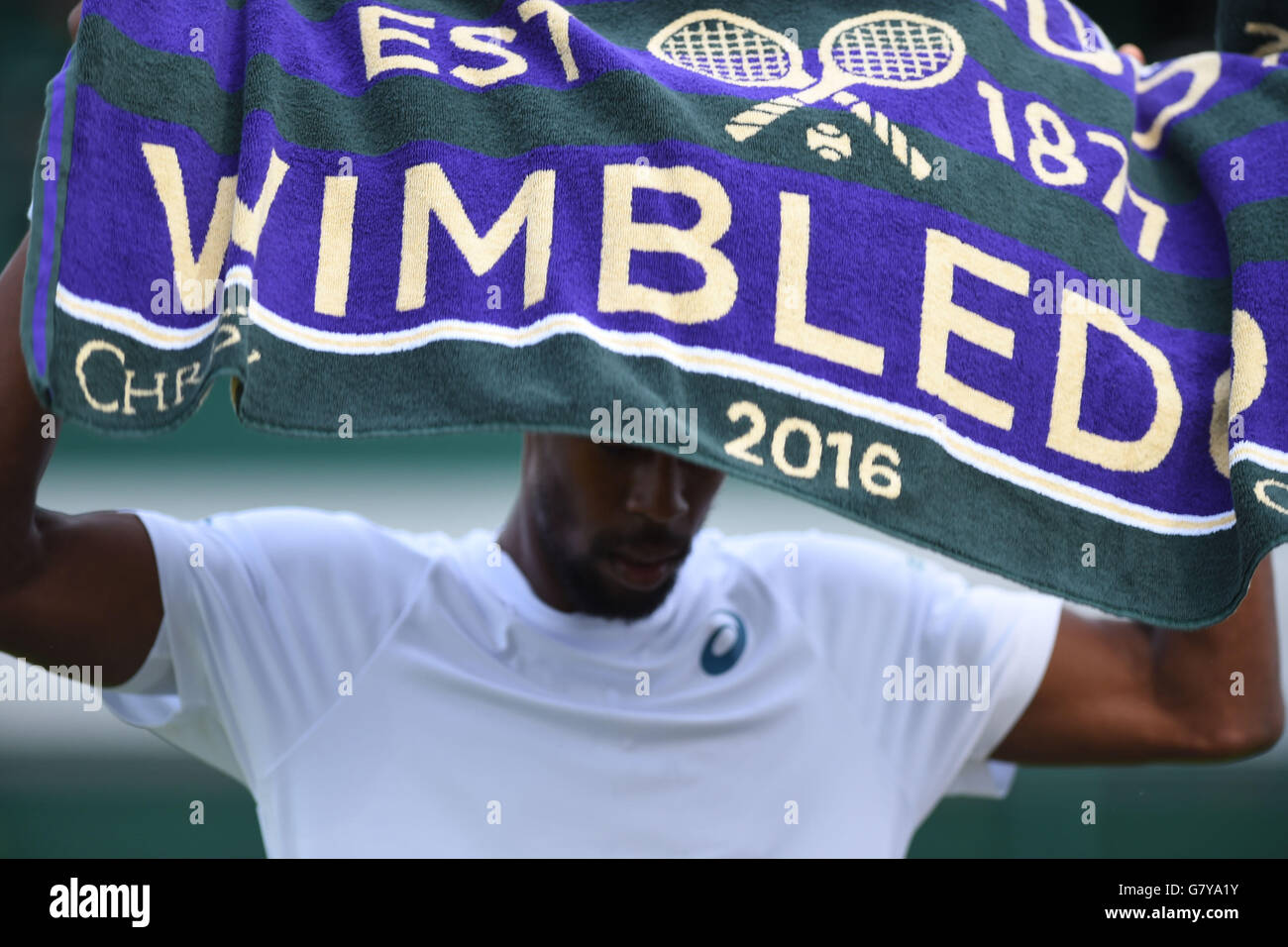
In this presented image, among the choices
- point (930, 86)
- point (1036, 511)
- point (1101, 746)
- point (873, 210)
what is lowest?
point (1101, 746)

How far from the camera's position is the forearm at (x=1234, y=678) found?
1346 millimetres

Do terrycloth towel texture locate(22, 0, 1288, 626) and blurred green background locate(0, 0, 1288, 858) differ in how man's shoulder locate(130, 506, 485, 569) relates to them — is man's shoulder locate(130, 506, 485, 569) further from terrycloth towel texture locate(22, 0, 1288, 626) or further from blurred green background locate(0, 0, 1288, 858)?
blurred green background locate(0, 0, 1288, 858)

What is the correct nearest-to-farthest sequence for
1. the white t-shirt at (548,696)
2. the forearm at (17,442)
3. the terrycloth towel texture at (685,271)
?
the terrycloth towel texture at (685,271)
the forearm at (17,442)
the white t-shirt at (548,696)

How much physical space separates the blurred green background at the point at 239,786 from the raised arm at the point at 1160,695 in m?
1.19

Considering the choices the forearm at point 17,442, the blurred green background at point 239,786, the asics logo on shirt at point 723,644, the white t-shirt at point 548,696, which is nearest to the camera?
the forearm at point 17,442

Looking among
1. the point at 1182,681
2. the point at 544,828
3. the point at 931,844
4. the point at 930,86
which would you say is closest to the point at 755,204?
the point at 930,86

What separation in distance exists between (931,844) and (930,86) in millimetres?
1741

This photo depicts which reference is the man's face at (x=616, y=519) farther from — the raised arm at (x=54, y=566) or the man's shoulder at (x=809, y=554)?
the raised arm at (x=54, y=566)

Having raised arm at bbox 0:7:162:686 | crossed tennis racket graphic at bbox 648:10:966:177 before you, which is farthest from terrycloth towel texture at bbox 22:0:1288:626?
raised arm at bbox 0:7:162:686

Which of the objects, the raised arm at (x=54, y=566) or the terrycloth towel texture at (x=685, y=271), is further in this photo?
the raised arm at (x=54, y=566)

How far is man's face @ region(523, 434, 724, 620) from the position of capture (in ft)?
4.16

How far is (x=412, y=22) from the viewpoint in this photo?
106cm

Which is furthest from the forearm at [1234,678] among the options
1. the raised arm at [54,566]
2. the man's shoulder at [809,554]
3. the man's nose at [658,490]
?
the raised arm at [54,566]
